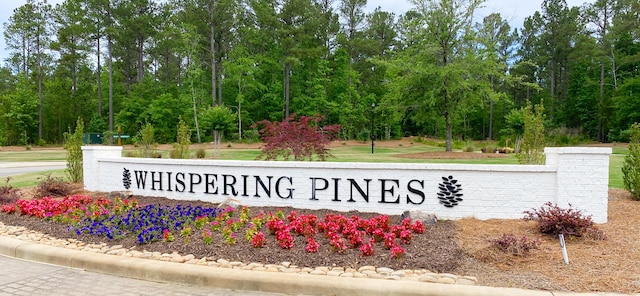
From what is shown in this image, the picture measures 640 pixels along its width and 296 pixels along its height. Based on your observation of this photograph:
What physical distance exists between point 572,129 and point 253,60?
3739cm

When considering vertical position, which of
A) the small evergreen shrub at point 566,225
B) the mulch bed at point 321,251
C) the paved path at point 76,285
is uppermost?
the small evergreen shrub at point 566,225

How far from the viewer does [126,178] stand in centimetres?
939

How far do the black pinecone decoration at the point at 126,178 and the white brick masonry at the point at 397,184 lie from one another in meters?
0.70

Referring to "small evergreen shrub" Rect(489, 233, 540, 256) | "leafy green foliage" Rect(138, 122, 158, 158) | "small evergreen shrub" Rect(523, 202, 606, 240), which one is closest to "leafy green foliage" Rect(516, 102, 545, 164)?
"small evergreen shrub" Rect(523, 202, 606, 240)

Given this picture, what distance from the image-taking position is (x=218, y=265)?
185 inches

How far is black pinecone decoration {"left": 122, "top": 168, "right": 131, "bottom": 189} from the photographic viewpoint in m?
9.34

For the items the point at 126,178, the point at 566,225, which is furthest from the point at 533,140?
the point at 126,178

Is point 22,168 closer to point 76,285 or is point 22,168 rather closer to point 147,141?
point 147,141

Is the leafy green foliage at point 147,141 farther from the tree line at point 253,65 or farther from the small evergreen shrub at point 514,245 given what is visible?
the tree line at point 253,65

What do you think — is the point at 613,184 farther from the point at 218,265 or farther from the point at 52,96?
the point at 52,96

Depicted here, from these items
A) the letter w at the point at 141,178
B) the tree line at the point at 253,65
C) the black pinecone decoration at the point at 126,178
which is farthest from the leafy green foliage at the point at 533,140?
the tree line at the point at 253,65

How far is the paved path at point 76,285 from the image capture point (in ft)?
13.8

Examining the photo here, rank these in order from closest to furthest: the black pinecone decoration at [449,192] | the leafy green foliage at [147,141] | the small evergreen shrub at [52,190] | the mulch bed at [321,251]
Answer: the mulch bed at [321,251] < the black pinecone decoration at [449,192] < the small evergreen shrub at [52,190] < the leafy green foliage at [147,141]

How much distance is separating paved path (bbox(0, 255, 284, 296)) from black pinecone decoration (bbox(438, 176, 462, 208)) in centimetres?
347
